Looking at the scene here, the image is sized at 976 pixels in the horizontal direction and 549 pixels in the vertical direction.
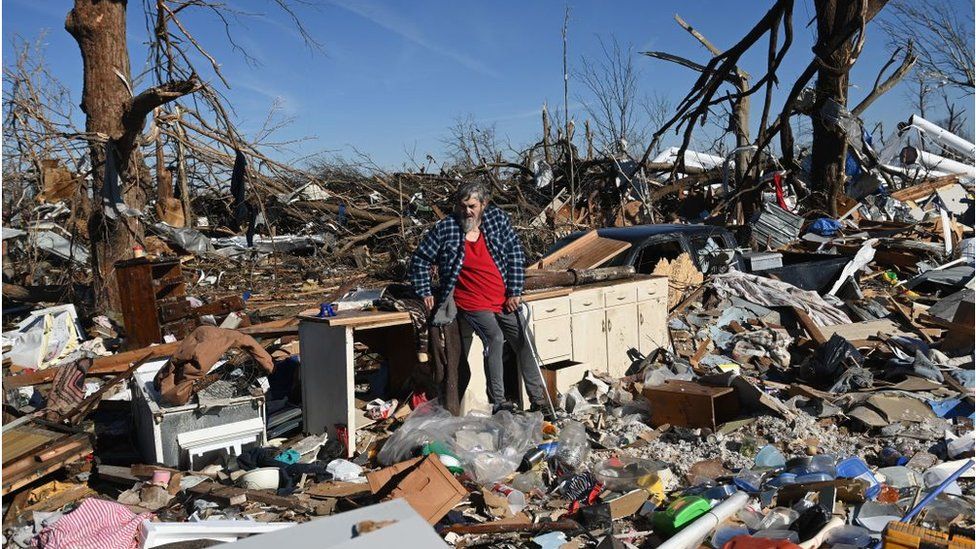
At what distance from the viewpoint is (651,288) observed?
825cm

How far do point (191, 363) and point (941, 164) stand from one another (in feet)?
57.8

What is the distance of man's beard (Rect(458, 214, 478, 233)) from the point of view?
256 inches

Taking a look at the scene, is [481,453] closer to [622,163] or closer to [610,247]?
[610,247]

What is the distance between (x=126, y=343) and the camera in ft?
31.8

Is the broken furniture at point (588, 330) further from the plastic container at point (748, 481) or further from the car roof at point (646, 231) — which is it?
the plastic container at point (748, 481)

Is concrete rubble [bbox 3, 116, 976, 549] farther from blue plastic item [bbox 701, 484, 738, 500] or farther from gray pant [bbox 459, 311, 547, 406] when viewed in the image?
gray pant [bbox 459, 311, 547, 406]

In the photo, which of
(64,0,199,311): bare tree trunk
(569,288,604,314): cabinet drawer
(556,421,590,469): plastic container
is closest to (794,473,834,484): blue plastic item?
(556,421,590,469): plastic container

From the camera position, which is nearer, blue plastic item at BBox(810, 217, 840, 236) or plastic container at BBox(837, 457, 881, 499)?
plastic container at BBox(837, 457, 881, 499)

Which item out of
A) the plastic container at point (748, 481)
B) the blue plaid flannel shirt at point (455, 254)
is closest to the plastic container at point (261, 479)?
the blue plaid flannel shirt at point (455, 254)

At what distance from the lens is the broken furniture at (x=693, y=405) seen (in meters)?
6.25

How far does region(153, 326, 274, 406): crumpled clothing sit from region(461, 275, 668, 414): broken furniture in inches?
73.8

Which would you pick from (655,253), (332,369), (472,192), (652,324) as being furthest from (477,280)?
(655,253)

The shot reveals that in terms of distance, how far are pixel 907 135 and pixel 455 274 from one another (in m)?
14.4

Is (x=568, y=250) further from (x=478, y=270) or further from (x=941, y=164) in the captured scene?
(x=941, y=164)
